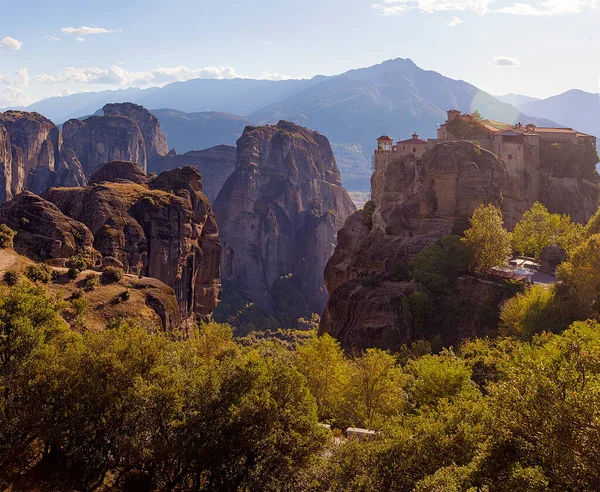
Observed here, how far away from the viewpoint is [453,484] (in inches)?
587

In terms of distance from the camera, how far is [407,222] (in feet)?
218

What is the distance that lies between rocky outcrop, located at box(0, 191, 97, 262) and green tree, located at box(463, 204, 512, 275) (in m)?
38.5

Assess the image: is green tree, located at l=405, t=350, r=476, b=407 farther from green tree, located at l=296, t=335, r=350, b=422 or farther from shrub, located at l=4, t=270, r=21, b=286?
shrub, located at l=4, t=270, r=21, b=286

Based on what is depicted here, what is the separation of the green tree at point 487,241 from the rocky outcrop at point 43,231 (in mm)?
38463

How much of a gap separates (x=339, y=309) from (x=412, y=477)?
39044 millimetres

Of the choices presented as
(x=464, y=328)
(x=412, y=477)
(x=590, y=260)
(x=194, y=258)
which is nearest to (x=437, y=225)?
(x=464, y=328)

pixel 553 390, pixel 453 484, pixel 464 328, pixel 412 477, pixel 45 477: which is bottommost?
pixel 464 328

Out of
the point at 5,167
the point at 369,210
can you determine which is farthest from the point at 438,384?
the point at 5,167

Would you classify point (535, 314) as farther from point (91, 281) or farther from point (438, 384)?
point (91, 281)

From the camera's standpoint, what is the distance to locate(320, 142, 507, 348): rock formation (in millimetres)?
51938

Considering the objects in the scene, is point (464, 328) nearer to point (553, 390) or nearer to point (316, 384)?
point (316, 384)

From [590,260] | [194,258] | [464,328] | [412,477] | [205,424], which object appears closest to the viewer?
[412,477]

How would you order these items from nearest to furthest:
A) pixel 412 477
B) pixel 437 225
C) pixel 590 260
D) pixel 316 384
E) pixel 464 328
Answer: pixel 412 477 → pixel 316 384 → pixel 590 260 → pixel 464 328 → pixel 437 225

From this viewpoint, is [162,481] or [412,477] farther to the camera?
[162,481]
